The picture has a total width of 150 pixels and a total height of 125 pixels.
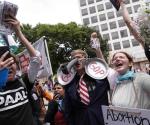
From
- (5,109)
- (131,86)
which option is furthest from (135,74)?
(5,109)

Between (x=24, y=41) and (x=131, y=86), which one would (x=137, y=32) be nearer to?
(x=131, y=86)

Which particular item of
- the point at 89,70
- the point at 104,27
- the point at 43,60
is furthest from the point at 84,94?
the point at 104,27

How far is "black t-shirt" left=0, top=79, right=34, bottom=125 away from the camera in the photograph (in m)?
3.62

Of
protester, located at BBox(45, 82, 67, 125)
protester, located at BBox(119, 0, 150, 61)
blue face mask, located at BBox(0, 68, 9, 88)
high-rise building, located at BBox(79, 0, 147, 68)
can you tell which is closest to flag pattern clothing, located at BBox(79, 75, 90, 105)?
protester, located at BBox(119, 0, 150, 61)

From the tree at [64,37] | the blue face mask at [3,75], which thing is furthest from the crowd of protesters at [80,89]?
the tree at [64,37]

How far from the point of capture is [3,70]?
10.9 feet

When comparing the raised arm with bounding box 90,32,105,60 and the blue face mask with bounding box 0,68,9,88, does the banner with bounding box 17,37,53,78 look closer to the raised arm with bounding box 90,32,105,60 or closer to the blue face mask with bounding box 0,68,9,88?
the raised arm with bounding box 90,32,105,60

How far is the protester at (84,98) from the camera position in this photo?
4461 mm

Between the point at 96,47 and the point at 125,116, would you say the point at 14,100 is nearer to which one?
the point at 125,116

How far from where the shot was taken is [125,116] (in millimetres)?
4113

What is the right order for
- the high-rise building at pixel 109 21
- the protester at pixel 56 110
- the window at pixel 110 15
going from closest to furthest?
1. the protester at pixel 56 110
2. the high-rise building at pixel 109 21
3. the window at pixel 110 15

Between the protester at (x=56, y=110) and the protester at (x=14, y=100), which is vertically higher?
the protester at (x=14, y=100)

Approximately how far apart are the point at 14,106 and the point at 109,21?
89.1 metres

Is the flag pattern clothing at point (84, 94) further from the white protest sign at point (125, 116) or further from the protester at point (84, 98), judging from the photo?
the white protest sign at point (125, 116)
